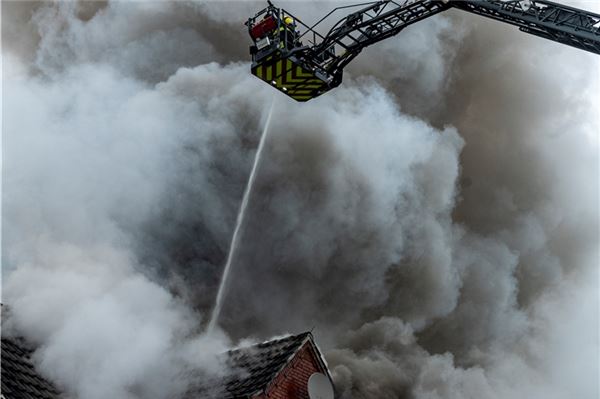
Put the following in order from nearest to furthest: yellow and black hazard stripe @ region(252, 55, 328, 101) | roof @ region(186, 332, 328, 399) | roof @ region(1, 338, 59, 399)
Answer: roof @ region(1, 338, 59, 399) < roof @ region(186, 332, 328, 399) < yellow and black hazard stripe @ region(252, 55, 328, 101)

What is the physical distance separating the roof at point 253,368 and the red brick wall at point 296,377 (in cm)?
17

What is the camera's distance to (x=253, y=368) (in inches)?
632

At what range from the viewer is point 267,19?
16.6 metres

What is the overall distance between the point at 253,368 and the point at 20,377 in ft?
16.8

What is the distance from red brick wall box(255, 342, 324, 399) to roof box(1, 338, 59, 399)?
4704 mm

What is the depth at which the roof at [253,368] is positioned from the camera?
1526cm

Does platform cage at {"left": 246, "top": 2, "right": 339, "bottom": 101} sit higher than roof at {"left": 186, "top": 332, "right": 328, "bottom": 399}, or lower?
higher

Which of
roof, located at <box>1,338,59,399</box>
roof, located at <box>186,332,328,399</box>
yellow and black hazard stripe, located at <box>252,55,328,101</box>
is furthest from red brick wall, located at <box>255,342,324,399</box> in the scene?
yellow and black hazard stripe, located at <box>252,55,328,101</box>

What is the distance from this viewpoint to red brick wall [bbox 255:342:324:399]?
1534 cm

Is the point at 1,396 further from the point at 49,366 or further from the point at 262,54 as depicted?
the point at 262,54

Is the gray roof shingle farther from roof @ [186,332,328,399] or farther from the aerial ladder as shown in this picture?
the aerial ladder

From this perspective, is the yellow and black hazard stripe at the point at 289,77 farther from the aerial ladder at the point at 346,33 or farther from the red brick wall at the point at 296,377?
the red brick wall at the point at 296,377

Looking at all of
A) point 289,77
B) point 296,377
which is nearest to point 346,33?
point 289,77

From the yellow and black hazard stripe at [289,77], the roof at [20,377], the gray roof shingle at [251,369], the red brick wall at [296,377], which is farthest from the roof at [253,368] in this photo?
the yellow and black hazard stripe at [289,77]
